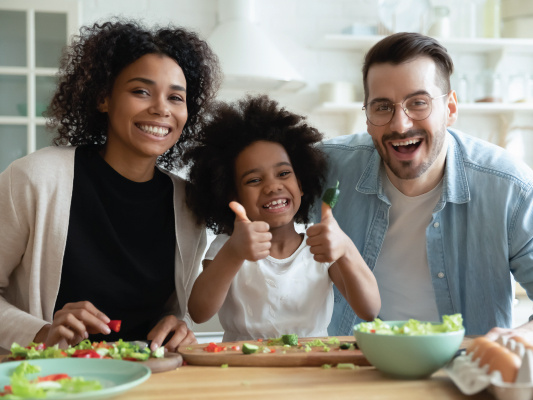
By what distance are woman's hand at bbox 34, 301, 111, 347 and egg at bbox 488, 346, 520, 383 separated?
741mm

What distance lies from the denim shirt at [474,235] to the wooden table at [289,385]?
0.82 meters

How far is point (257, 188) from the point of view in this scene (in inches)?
69.0

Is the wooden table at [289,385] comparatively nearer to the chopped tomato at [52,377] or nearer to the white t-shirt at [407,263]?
the chopped tomato at [52,377]

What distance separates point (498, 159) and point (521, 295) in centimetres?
185

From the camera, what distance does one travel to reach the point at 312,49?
4.26 metres

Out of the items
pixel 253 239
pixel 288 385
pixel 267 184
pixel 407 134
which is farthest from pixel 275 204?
pixel 288 385

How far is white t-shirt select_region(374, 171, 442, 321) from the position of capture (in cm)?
189

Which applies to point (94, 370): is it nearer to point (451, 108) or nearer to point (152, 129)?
point (152, 129)

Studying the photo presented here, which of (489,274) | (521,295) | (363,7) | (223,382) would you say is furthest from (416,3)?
(223,382)

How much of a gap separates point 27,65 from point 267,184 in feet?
8.72

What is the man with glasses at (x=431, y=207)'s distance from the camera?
1.79m

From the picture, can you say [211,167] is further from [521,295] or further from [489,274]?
[521,295]

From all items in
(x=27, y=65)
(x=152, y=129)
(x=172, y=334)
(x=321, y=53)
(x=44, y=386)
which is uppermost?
(x=321, y=53)

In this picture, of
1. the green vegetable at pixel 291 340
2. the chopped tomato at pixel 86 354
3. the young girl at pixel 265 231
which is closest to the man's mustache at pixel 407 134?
the young girl at pixel 265 231
